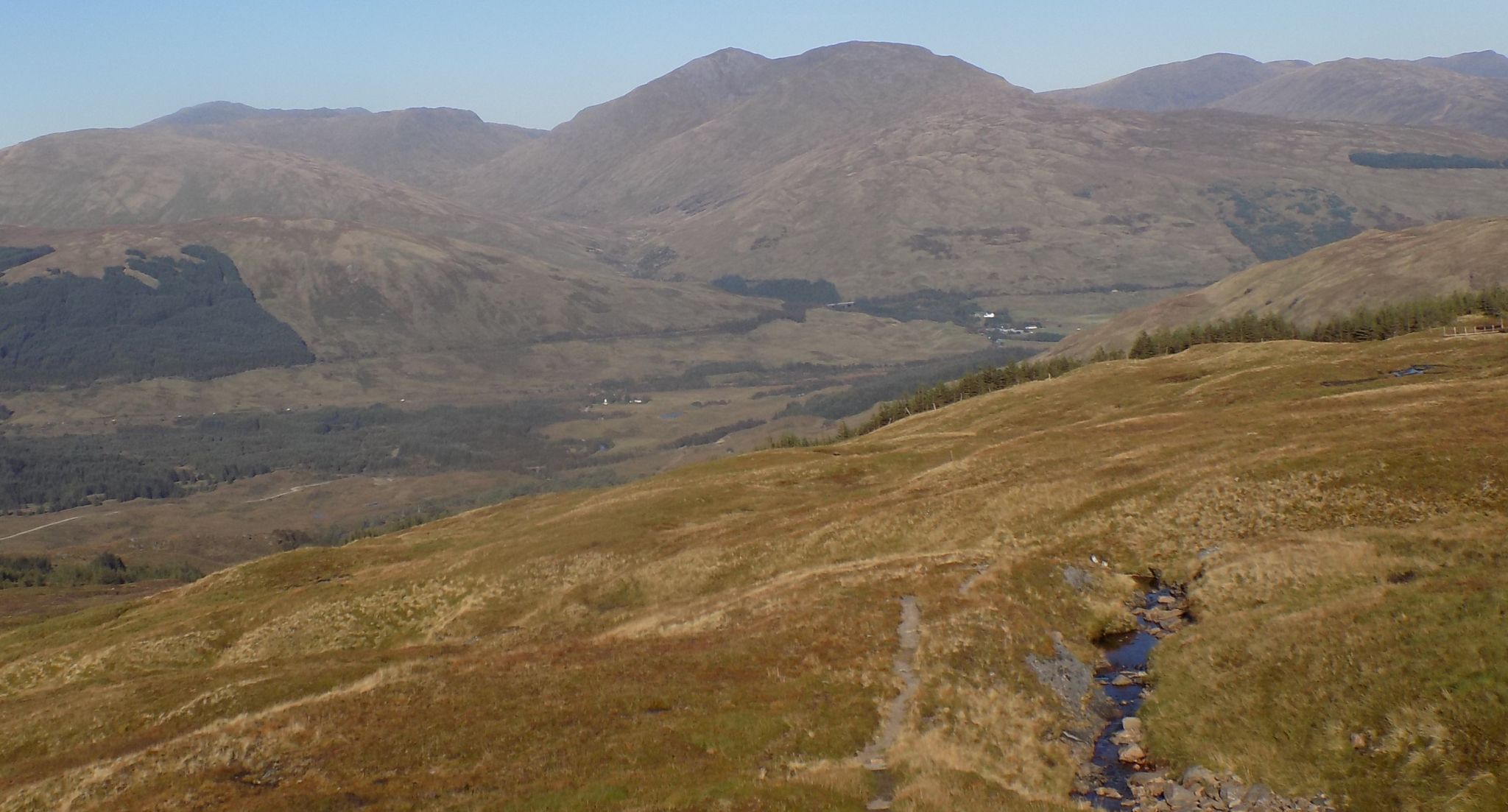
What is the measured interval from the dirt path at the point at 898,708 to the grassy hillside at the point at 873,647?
39 cm

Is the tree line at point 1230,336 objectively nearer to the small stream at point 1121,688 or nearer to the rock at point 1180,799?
the small stream at point 1121,688

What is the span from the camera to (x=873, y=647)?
3866 cm

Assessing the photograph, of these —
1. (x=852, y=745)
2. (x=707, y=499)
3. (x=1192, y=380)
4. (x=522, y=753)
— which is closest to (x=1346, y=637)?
(x=852, y=745)

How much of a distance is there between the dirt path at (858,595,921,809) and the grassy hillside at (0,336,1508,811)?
15.2 inches

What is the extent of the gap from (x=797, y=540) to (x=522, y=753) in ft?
114

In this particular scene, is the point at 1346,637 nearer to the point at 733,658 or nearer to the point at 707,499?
the point at 733,658

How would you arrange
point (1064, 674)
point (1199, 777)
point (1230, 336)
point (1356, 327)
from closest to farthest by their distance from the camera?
point (1199, 777) < point (1064, 674) < point (1356, 327) < point (1230, 336)

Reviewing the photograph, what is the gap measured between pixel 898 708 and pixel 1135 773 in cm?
730

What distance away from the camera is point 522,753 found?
31.8 metres

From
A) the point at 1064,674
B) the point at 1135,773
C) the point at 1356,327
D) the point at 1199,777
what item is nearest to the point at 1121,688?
the point at 1064,674

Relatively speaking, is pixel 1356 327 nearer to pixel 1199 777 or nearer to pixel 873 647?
pixel 873 647

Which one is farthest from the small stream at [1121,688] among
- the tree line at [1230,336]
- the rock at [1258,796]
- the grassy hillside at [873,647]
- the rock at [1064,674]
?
the tree line at [1230,336]

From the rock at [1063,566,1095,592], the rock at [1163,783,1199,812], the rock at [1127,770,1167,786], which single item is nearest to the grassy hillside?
the rock at [1063,566,1095,592]

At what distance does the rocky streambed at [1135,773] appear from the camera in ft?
89.5
